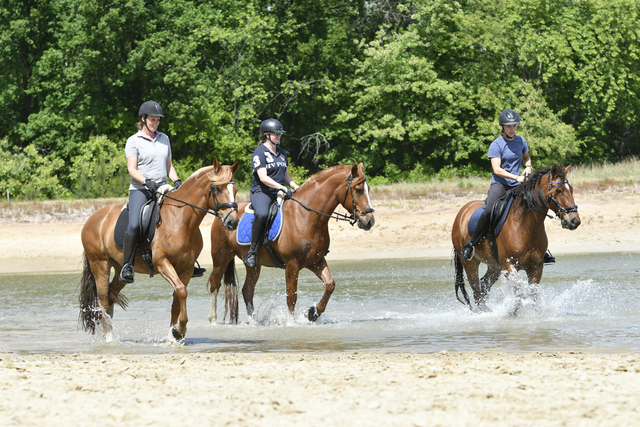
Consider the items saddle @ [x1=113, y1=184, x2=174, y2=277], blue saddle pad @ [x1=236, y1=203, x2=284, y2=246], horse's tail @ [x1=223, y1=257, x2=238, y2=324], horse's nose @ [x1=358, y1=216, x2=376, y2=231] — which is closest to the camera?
saddle @ [x1=113, y1=184, x2=174, y2=277]

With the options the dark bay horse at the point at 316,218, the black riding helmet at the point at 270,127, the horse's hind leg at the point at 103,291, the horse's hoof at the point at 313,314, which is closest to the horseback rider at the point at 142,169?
the horse's hind leg at the point at 103,291

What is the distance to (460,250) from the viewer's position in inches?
491

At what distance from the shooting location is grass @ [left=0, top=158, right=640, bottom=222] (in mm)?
24641

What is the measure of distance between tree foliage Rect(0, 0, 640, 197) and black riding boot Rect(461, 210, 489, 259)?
83.1 feet

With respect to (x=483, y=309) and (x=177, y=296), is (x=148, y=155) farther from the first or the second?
(x=483, y=309)

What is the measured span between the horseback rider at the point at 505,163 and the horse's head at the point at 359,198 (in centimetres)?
178

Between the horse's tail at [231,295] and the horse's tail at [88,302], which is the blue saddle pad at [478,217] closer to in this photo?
the horse's tail at [231,295]

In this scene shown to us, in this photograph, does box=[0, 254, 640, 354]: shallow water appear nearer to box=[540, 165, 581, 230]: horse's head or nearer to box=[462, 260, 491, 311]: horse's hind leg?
box=[462, 260, 491, 311]: horse's hind leg

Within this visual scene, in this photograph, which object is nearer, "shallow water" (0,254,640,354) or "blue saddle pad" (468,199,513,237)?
"shallow water" (0,254,640,354)

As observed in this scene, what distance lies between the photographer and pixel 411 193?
88.8 ft

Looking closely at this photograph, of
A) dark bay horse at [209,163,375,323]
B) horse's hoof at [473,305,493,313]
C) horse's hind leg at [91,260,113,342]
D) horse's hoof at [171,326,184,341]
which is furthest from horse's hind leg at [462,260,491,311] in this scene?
horse's hind leg at [91,260,113,342]

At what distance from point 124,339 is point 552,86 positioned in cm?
3433

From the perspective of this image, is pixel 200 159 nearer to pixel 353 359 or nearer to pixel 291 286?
pixel 291 286

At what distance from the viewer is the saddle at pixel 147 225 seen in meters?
9.59
